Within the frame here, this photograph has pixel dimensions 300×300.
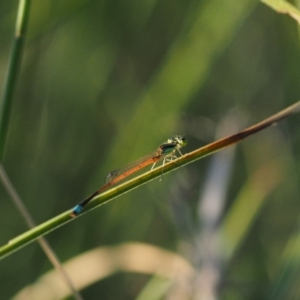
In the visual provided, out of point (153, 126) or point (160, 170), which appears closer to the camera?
point (160, 170)

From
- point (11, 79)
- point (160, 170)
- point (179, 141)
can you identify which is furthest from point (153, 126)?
point (160, 170)

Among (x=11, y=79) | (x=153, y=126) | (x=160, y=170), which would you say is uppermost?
(x=153, y=126)

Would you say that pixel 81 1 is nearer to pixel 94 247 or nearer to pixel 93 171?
pixel 93 171

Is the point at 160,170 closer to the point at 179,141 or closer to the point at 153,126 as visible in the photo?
the point at 179,141

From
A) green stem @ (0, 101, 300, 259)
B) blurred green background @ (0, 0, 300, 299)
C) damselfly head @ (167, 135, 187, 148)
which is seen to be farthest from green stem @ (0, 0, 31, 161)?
blurred green background @ (0, 0, 300, 299)

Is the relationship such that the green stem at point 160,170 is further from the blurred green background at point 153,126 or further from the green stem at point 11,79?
the blurred green background at point 153,126

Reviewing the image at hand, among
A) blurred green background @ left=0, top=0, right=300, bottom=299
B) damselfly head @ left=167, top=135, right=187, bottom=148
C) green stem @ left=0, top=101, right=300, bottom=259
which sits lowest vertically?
green stem @ left=0, top=101, right=300, bottom=259

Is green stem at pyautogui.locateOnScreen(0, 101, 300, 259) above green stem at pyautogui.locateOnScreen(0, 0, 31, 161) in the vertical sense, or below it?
below

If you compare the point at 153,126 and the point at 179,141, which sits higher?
the point at 153,126

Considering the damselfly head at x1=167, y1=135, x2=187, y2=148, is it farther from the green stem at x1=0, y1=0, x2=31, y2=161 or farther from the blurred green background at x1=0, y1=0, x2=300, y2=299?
the green stem at x1=0, y1=0, x2=31, y2=161
